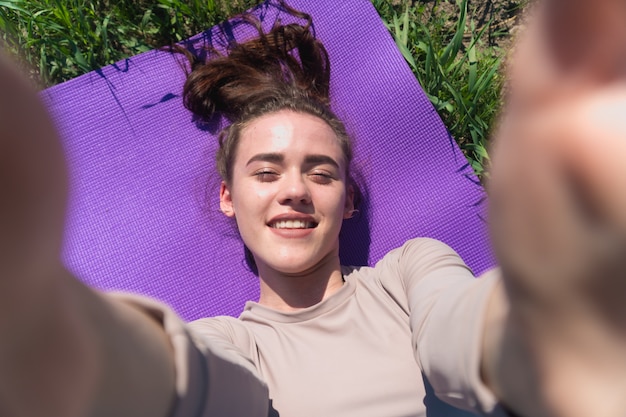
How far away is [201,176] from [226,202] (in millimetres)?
186

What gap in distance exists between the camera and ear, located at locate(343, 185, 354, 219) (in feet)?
4.66

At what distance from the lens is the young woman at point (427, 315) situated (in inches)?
14.4

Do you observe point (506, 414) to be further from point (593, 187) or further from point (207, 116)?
point (207, 116)

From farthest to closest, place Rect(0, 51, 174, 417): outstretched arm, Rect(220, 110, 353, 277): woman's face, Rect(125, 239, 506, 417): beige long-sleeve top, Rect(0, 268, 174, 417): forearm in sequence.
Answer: Rect(220, 110, 353, 277): woman's face, Rect(125, 239, 506, 417): beige long-sleeve top, Rect(0, 268, 174, 417): forearm, Rect(0, 51, 174, 417): outstretched arm

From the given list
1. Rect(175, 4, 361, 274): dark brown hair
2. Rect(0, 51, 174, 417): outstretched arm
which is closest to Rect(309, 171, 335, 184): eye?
Rect(175, 4, 361, 274): dark brown hair

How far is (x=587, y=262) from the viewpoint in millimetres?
415

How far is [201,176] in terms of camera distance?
1.57 meters

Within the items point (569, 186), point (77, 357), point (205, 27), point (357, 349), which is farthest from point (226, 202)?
point (569, 186)

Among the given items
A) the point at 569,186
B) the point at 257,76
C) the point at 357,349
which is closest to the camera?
the point at 569,186

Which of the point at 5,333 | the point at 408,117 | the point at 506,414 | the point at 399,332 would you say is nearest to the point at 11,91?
the point at 5,333

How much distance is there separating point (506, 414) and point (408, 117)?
3.63 feet

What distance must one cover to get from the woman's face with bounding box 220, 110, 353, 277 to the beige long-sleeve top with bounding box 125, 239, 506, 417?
0.14 m

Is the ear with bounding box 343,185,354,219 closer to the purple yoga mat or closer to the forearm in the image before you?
the purple yoga mat

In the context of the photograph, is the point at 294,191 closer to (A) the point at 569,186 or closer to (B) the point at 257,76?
(B) the point at 257,76
